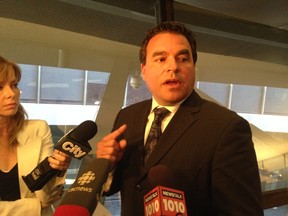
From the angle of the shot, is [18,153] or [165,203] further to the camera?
[18,153]

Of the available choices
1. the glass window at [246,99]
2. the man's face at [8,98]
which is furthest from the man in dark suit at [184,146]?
the glass window at [246,99]

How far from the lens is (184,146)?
1.09 m

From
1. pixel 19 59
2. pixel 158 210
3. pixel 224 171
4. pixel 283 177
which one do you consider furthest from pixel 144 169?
pixel 283 177

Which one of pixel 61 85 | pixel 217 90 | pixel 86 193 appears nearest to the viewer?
pixel 86 193

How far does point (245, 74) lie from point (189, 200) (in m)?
2.45

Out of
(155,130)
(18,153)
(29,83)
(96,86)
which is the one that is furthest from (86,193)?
(96,86)

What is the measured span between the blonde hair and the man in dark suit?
624 mm

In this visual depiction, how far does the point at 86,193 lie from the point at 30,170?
92cm

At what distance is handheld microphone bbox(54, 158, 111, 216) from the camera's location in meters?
0.67

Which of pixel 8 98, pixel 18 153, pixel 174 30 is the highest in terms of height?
pixel 174 30

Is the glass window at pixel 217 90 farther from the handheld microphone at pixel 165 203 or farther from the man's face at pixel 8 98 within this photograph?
the handheld microphone at pixel 165 203

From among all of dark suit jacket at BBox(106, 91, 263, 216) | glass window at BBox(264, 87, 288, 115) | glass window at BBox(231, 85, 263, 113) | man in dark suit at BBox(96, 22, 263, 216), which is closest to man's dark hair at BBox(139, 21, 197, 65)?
man in dark suit at BBox(96, 22, 263, 216)

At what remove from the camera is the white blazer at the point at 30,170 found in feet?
4.82

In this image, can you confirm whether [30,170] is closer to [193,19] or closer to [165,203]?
[165,203]
